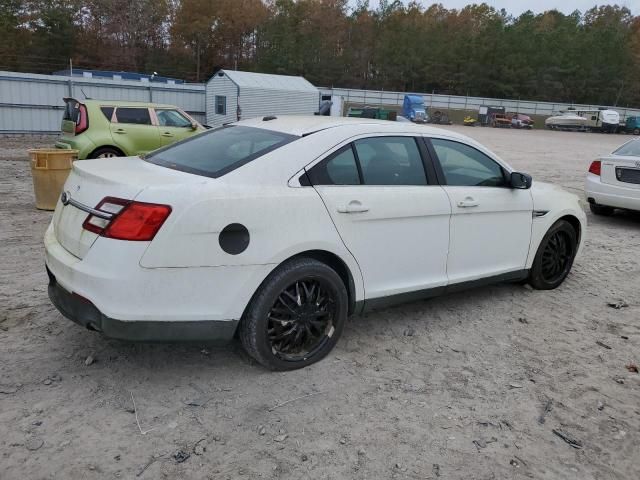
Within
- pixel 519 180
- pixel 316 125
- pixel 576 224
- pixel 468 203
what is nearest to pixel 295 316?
pixel 316 125

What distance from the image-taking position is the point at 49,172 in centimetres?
732

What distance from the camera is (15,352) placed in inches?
136

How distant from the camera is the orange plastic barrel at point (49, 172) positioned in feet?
23.9

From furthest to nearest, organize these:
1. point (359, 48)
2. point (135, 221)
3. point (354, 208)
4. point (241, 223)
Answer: point (359, 48) < point (354, 208) < point (241, 223) < point (135, 221)

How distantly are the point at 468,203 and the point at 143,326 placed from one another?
254cm

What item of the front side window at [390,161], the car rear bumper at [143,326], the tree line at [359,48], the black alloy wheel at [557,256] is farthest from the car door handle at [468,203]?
the tree line at [359,48]

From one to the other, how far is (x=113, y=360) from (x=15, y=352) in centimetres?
64

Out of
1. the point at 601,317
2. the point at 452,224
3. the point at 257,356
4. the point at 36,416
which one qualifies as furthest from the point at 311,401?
the point at 601,317

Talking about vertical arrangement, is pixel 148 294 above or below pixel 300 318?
above

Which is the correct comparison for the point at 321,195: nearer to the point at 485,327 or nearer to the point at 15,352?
the point at 485,327

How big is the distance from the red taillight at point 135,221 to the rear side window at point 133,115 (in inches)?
333

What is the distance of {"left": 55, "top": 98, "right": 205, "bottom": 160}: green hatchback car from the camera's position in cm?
1005

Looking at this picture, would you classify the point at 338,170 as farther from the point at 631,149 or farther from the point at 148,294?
the point at 631,149

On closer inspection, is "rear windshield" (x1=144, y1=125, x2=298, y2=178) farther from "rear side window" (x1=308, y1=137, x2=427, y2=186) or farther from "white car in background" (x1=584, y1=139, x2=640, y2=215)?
"white car in background" (x1=584, y1=139, x2=640, y2=215)
